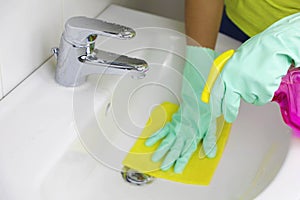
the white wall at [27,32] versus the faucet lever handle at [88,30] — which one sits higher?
the faucet lever handle at [88,30]

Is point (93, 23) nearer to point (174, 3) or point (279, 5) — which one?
point (279, 5)

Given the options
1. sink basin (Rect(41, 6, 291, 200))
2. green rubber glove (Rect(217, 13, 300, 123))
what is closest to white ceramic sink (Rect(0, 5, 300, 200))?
sink basin (Rect(41, 6, 291, 200))

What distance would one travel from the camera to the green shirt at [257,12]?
34.1 inches

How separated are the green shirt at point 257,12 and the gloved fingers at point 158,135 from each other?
0.74ft

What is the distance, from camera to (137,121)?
88cm

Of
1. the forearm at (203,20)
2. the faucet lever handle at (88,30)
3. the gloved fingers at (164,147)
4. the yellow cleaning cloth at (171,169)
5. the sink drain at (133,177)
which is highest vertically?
the faucet lever handle at (88,30)

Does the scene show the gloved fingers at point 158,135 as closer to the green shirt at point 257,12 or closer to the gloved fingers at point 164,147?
the gloved fingers at point 164,147

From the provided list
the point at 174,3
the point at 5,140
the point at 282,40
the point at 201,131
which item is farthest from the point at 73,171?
the point at 174,3

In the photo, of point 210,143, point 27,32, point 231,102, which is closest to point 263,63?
point 231,102

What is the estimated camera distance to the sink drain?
81 cm

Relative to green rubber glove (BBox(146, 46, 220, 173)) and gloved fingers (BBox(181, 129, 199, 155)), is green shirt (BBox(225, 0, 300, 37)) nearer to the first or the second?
green rubber glove (BBox(146, 46, 220, 173))

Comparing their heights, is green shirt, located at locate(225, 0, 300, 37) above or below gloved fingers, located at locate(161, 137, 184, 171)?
above

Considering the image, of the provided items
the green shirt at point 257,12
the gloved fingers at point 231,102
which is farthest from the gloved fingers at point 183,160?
the green shirt at point 257,12

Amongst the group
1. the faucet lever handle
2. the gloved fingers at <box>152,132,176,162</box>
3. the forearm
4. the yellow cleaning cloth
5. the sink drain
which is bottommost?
the sink drain
